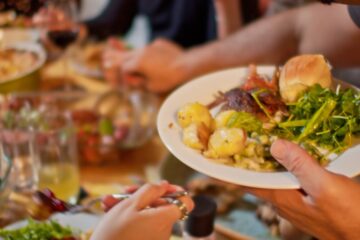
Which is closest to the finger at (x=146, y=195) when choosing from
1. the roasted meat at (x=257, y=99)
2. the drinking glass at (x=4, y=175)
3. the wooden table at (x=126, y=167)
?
the roasted meat at (x=257, y=99)

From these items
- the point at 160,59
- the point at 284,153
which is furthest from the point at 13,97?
the point at 284,153

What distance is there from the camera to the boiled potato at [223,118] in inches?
36.5

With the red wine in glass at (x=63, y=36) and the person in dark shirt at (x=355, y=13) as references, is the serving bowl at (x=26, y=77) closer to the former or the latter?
the red wine in glass at (x=63, y=36)

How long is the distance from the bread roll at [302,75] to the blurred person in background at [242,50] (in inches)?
29.1

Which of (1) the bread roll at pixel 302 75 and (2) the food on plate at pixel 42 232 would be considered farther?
(2) the food on plate at pixel 42 232

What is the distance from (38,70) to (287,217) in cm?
113

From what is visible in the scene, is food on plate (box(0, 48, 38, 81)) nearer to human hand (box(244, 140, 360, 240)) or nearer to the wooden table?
the wooden table

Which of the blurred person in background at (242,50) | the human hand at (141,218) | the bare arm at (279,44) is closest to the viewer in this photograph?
the human hand at (141,218)

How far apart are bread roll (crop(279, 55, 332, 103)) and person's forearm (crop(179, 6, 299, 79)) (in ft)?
2.95

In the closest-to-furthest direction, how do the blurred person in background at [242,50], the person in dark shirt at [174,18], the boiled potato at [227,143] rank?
the boiled potato at [227,143] < the blurred person in background at [242,50] < the person in dark shirt at [174,18]

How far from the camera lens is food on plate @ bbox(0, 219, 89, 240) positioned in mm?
1056

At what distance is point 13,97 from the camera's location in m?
1.56

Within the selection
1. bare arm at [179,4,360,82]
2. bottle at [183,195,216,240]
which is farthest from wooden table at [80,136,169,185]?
bare arm at [179,4,360,82]

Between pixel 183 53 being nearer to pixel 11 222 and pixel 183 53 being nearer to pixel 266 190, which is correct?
pixel 11 222
